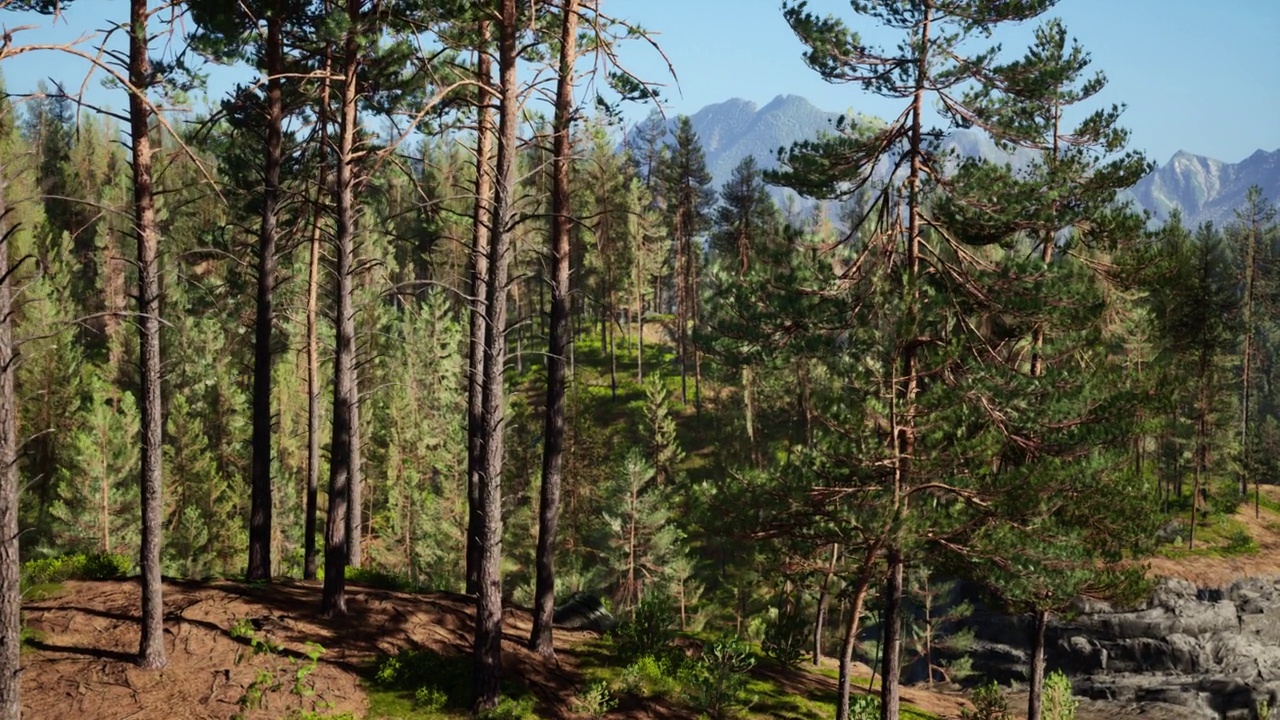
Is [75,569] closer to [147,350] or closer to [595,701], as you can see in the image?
[147,350]

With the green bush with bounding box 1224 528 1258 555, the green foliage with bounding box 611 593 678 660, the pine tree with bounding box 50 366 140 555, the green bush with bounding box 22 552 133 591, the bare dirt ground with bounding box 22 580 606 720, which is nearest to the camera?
the bare dirt ground with bounding box 22 580 606 720

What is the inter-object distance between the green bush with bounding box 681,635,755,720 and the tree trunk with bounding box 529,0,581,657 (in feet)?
7.66

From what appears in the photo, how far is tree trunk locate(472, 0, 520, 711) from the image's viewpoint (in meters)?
10.9

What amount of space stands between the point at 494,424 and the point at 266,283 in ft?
20.1

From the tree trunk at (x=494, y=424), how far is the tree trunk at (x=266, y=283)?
507cm

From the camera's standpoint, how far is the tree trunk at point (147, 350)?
10.4 m

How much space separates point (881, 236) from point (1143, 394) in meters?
5.14

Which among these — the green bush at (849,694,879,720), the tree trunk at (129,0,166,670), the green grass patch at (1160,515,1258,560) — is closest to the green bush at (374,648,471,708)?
the tree trunk at (129,0,166,670)

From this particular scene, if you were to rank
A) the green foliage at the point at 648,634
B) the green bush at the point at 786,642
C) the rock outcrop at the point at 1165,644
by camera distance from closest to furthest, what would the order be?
the green foliage at the point at 648,634 → the green bush at the point at 786,642 → the rock outcrop at the point at 1165,644

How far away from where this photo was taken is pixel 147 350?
10.4 metres

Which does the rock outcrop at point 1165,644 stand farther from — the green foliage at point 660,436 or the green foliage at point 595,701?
the green foliage at point 595,701

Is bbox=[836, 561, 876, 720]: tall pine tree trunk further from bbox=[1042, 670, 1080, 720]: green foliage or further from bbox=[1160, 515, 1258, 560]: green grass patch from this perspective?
bbox=[1160, 515, 1258, 560]: green grass patch

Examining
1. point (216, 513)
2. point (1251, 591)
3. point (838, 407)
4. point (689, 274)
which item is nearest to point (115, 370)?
point (216, 513)

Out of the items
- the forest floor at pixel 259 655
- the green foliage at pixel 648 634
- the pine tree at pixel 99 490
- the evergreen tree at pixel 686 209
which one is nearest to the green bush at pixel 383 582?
the forest floor at pixel 259 655
